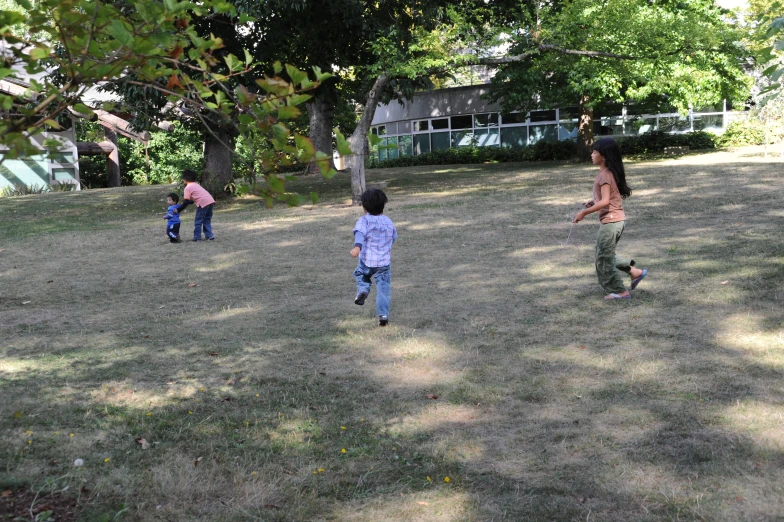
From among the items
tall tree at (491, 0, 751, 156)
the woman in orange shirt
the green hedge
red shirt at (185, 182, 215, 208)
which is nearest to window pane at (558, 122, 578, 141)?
the green hedge

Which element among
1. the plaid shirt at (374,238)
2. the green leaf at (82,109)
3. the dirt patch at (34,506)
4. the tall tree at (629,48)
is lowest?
the dirt patch at (34,506)

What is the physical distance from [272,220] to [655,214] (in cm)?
773

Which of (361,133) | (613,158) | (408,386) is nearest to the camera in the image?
(408,386)

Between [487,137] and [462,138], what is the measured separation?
1682 mm


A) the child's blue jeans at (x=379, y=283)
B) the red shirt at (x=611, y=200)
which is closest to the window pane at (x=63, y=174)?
the child's blue jeans at (x=379, y=283)

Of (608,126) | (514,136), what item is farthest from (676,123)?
(514,136)

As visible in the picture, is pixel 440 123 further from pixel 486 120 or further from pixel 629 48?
pixel 629 48

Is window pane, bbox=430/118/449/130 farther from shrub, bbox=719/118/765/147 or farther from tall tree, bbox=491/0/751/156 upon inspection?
tall tree, bbox=491/0/751/156

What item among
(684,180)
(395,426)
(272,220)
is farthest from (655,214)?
(395,426)

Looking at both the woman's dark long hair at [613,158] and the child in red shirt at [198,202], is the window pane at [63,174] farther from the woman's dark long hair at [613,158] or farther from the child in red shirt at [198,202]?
the woman's dark long hair at [613,158]

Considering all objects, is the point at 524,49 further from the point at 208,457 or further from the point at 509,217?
the point at 208,457

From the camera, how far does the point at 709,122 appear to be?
3575 cm

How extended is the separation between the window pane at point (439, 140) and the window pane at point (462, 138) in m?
0.48

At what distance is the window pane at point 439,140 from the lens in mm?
42625
